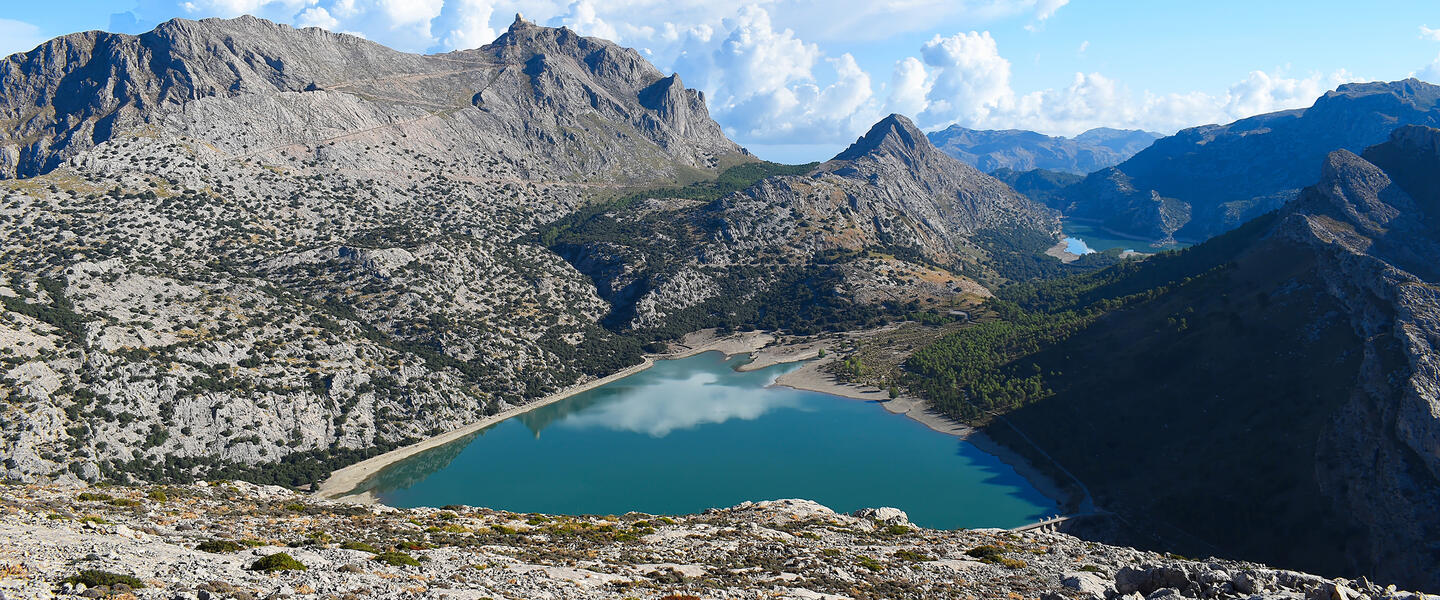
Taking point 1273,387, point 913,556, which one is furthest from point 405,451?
point 1273,387

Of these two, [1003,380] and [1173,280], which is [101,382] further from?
[1173,280]

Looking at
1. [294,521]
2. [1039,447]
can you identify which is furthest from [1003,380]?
[294,521]

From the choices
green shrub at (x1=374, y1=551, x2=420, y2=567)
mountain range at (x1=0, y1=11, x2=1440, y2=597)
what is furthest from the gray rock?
mountain range at (x1=0, y1=11, x2=1440, y2=597)

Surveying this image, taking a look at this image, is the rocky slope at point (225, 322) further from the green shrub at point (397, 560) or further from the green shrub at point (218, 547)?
the green shrub at point (397, 560)

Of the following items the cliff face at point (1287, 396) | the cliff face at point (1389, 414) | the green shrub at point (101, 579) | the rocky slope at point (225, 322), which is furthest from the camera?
the rocky slope at point (225, 322)

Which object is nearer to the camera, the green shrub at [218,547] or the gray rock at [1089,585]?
the green shrub at [218,547]

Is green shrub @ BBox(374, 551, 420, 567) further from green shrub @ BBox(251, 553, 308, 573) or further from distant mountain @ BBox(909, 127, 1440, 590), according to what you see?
distant mountain @ BBox(909, 127, 1440, 590)

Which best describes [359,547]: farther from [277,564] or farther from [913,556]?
[913,556]

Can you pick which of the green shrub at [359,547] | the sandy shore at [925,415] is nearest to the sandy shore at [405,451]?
the sandy shore at [925,415]
